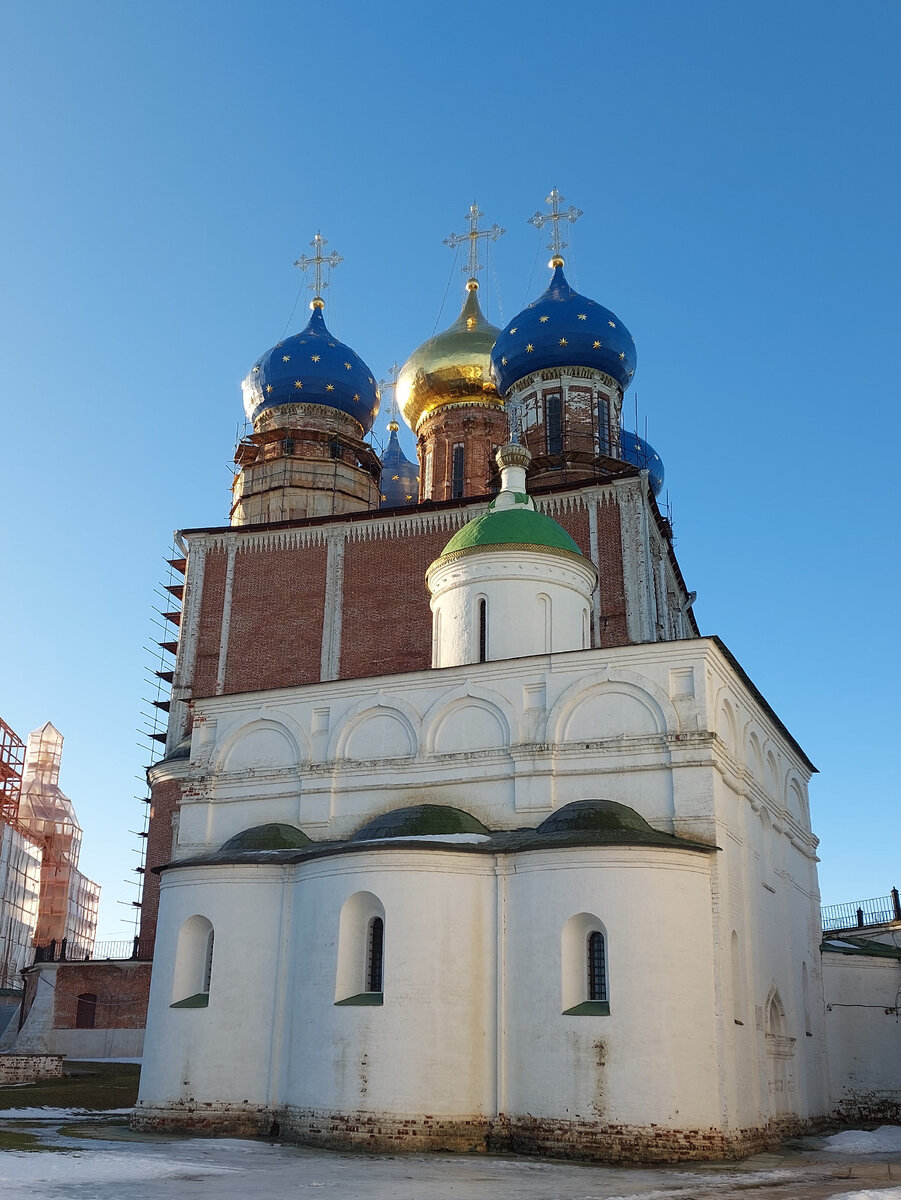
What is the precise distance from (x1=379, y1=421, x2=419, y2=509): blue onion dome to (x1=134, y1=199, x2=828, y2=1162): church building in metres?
20.6

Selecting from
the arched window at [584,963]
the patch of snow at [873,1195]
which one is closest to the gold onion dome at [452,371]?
the arched window at [584,963]

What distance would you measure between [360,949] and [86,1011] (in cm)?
1443

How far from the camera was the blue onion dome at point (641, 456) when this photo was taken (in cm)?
3069

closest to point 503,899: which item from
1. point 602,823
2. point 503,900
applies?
point 503,900

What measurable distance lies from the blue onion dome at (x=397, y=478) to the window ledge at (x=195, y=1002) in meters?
26.0

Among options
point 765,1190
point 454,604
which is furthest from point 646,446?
point 765,1190

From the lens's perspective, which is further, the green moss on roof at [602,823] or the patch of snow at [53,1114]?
the patch of snow at [53,1114]

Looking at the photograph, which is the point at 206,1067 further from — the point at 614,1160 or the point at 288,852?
the point at 614,1160

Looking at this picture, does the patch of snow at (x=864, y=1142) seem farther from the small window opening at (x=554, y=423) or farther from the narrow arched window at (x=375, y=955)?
the small window opening at (x=554, y=423)

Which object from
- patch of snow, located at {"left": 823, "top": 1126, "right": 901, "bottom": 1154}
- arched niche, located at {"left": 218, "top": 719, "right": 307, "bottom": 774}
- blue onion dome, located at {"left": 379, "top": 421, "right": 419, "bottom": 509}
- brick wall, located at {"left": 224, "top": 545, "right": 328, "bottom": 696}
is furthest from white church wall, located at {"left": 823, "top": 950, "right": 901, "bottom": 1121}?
blue onion dome, located at {"left": 379, "top": 421, "right": 419, "bottom": 509}

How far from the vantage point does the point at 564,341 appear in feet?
94.4

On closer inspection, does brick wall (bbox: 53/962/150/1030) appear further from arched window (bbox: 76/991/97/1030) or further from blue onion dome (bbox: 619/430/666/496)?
blue onion dome (bbox: 619/430/666/496)

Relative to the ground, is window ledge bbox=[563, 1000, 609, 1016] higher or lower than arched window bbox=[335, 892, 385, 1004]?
lower

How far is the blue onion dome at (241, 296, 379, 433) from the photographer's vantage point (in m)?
32.1
